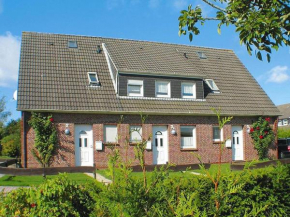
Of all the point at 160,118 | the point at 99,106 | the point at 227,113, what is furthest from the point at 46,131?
the point at 227,113

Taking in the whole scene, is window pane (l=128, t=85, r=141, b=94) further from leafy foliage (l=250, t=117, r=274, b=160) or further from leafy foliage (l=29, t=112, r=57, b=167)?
leafy foliage (l=250, t=117, r=274, b=160)

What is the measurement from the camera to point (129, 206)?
4418 mm

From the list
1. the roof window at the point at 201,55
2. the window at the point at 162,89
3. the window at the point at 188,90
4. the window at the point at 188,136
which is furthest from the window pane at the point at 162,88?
the roof window at the point at 201,55

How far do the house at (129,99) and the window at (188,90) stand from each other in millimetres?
66

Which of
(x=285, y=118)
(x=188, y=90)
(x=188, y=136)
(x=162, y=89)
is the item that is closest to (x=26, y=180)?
(x=162, y=89)

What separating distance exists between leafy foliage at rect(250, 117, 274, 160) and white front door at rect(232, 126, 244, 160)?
796mm

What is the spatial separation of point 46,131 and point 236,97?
13.3 metres

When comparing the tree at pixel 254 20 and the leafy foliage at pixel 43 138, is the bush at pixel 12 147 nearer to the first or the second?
the leafy foliage at pixel 43 138

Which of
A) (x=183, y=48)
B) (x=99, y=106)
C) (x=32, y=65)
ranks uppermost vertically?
(x=183, y=48)

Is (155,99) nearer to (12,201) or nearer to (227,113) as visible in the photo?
(227,113)

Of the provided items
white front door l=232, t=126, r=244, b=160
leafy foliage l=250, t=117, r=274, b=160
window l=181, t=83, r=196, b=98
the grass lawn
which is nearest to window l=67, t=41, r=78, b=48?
window l=181, t=83, r=196, b=98

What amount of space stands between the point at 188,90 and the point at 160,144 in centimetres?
422

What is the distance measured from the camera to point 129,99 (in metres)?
21.0

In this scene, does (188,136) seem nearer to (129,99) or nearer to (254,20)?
(129,99)
